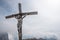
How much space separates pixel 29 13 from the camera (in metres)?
24.5

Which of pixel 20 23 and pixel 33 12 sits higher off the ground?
pixel 33 12

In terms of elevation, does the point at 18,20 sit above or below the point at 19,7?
below

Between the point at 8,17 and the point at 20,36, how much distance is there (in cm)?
451

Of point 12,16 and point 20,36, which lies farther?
point 12,16

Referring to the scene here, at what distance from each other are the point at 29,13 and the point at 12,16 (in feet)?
10.3

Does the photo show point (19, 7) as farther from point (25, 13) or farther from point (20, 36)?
point (20, 36)

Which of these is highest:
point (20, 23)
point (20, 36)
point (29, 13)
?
point (29, 13)

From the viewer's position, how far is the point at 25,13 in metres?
24.3

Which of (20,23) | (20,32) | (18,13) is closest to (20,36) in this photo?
(20,32)

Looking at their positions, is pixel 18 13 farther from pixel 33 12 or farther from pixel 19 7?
pixel 33 12

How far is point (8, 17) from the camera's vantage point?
25.6 metres

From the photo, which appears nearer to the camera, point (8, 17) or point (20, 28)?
point (20, 28)

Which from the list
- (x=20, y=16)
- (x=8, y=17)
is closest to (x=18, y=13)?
(x=20, y=16)

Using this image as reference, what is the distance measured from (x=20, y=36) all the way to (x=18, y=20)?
2720 mm
